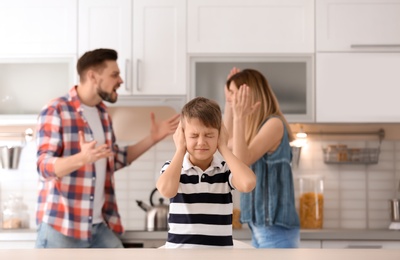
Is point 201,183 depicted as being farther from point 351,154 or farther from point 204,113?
point 351,154

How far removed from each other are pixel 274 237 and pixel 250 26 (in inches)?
64.2

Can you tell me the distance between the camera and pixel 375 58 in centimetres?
428

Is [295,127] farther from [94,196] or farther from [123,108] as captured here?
[94,196]

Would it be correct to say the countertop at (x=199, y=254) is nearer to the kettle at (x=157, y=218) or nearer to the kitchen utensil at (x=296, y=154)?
the kettle at (x=157, y=218)

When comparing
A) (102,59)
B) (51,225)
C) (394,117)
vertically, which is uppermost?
(102,59)

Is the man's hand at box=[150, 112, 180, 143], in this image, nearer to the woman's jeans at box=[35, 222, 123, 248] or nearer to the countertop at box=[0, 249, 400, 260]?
the woman's jeans at box=[35, 222, 123, 248]

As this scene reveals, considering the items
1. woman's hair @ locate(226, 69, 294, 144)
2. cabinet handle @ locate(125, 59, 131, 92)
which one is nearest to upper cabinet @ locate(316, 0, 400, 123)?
cabinet handle @ locate(125, 59, 131, 92)

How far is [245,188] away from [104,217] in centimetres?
151

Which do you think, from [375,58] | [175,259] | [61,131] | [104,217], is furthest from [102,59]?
[175,259]

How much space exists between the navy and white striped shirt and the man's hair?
1554 millimetres

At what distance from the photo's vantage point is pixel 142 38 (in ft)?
14.1

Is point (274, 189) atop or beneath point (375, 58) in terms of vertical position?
beneath

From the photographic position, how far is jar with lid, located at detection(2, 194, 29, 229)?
14.8 ft

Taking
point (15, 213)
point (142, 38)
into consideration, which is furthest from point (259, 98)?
point (15, 213)
